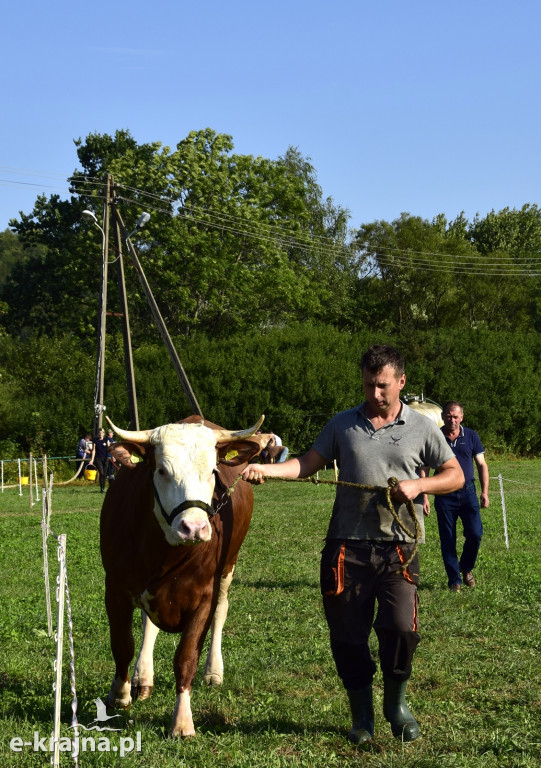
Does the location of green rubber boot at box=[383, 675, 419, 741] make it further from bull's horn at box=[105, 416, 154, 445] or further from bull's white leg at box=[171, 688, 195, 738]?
bull's horn at box=[105, 416, 154, 445]

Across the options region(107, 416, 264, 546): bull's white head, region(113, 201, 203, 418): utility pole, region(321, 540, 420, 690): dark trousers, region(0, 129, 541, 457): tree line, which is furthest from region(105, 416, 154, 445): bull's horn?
region(0, 129, 541, 457): tree line

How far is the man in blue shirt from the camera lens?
10195mm

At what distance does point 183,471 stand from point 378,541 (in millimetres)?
1212

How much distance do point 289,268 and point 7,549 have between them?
1457 inches

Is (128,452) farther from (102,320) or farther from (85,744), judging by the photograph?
(102,320)

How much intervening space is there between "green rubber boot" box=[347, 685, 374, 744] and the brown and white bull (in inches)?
38.3

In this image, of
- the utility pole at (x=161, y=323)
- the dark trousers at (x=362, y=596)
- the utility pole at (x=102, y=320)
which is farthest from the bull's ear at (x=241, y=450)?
the utility pole at (x=102, y=320)

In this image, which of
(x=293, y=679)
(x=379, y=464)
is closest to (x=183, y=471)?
(x=379, y=464)

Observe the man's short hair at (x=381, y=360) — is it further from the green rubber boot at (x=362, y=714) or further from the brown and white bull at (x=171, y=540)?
the green rubber boot at (x=362, y=714)

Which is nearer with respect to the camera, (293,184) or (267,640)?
(267,640)

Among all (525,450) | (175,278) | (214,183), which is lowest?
(525,450)

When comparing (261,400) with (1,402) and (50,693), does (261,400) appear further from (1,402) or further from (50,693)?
(50,693)

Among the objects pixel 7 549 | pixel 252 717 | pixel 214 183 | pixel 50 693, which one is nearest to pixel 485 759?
pixel 252 717

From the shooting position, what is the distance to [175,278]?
44.3m
